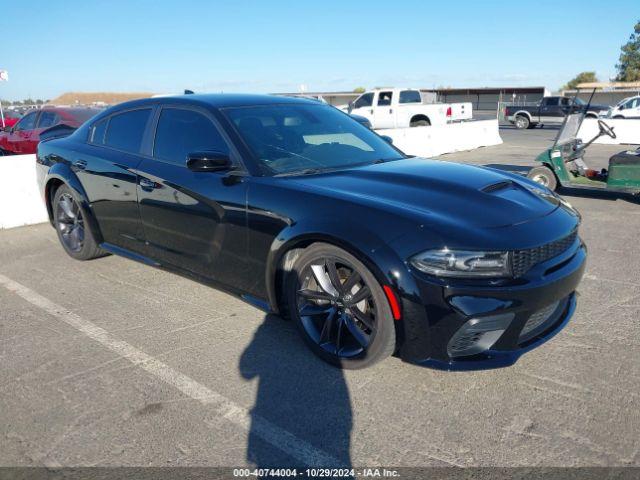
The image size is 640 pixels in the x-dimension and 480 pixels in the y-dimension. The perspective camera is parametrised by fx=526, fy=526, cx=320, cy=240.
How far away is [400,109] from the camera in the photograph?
21406mm

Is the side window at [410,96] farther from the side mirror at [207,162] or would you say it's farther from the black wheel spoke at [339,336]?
the black wheel spoke at [339,336]

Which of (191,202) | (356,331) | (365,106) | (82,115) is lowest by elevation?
(356,331)

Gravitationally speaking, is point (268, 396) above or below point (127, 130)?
below

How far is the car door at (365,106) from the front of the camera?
22062mm

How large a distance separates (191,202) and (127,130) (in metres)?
1.27

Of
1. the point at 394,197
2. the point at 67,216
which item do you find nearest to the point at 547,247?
the point at 394,197

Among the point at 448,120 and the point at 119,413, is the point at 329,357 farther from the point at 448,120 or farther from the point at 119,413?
the point at 448,120

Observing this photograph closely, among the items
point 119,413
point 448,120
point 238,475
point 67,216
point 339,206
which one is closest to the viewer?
point 238,475

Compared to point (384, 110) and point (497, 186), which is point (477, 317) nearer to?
point (497, 186)

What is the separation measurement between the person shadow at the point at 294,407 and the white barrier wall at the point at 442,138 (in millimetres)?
10145

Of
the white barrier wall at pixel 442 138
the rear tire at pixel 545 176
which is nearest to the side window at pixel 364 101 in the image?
the white barrier wall at pixel 442 138

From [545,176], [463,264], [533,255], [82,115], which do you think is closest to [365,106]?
[82,115]

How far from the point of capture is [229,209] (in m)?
3.53

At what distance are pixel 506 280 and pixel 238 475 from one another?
5.18 ft
